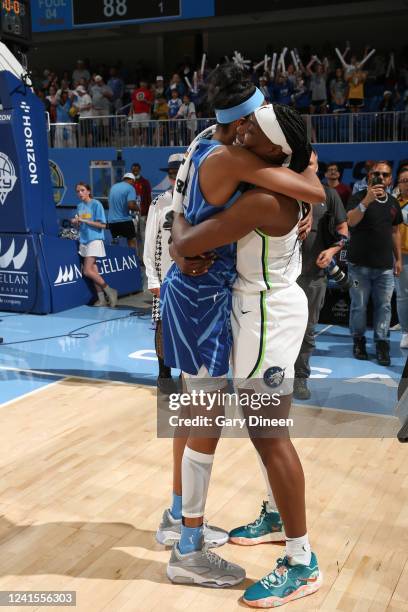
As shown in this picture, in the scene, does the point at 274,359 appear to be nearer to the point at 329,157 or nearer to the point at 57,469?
the point at 57,469

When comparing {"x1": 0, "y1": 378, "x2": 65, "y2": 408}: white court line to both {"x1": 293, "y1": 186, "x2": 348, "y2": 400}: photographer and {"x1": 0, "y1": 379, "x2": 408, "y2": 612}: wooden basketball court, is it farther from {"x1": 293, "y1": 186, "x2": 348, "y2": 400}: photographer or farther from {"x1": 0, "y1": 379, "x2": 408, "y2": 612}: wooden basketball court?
{"x1": 293, "y1": 186, "x2": 348, "y2": 400}: photographer

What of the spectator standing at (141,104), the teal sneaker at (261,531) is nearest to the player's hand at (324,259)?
the teal sneaker at (261,531)

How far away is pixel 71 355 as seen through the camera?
671 centimetres

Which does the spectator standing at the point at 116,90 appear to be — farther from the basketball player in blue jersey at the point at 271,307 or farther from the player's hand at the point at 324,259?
the basketball player in blue jersey at the point at 271,307

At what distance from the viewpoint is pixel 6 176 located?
27.9 ft

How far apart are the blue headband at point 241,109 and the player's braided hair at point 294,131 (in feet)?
0.27

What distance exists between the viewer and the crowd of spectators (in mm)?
14977

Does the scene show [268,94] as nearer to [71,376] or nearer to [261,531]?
[71,376]

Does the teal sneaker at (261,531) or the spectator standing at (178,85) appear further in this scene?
the spectator standing at (178,85)

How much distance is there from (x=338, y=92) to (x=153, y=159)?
4.26 m

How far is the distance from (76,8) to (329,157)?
8.31 m

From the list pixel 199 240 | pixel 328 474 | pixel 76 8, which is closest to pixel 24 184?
pixel 328 474

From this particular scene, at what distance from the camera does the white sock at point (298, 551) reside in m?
2.73

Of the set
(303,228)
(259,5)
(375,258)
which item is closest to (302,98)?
(259,5)
